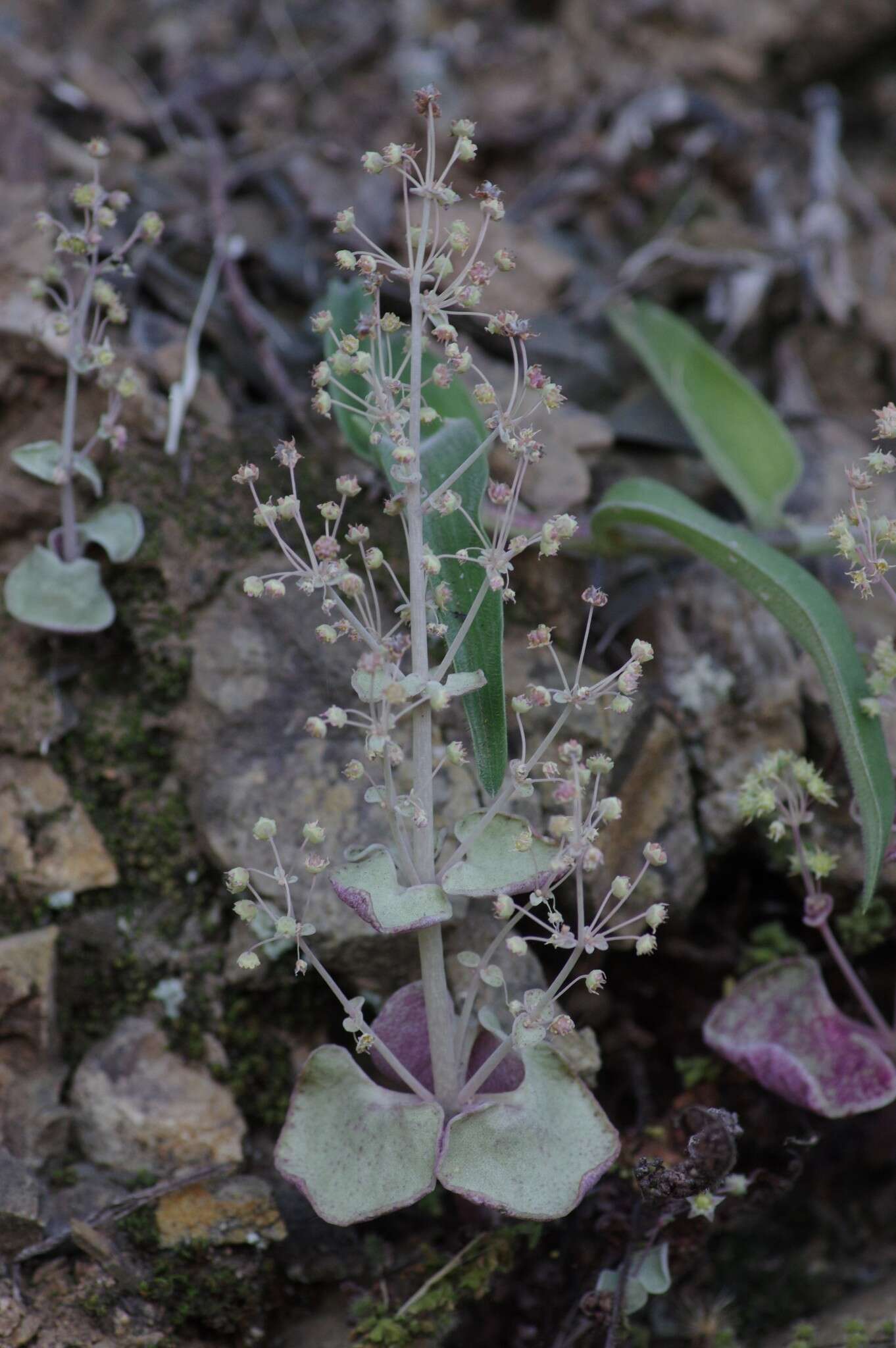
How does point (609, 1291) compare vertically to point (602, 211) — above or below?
below

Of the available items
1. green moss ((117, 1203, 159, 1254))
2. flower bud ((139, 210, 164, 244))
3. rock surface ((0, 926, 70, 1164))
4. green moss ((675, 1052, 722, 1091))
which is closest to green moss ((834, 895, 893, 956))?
green moss ((675, 1052, 722, 1091))

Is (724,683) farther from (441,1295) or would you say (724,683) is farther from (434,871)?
(441,1295)

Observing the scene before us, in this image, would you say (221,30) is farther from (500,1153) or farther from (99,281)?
(500,1153)

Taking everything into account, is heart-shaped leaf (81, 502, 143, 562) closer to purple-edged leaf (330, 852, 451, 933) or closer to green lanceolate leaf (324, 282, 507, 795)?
green lanceolate leaf (324, 282, 507, 795)

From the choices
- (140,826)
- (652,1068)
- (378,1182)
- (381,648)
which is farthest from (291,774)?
(652,1068)

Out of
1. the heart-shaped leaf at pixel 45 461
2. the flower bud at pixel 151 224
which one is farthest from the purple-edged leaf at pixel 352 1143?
the flower bud at pixel 151 224

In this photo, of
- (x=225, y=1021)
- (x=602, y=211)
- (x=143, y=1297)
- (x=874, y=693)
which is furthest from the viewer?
(x=602, y=211)

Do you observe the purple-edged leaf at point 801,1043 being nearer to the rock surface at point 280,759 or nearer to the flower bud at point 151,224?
Result: the rock surface at point 280,759
